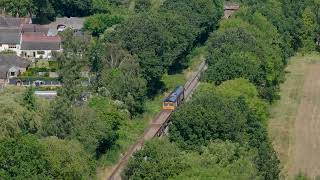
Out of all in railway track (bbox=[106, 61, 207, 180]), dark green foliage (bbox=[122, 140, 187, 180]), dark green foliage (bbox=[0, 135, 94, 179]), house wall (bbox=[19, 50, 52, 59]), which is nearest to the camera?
dark green foliage (bbox=[0, 135, 94, 179])

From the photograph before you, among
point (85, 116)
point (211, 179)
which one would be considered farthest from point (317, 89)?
point (211, 179)

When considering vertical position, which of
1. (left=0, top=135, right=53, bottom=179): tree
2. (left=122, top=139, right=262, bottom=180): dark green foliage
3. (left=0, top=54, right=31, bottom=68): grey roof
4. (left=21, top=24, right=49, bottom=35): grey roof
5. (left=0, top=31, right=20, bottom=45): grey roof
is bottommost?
(left=21, top=24, right=49, bottom=35): grey roof

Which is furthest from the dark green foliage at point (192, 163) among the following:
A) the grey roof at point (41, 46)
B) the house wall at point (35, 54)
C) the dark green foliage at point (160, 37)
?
the grey roof at point (41, 46)

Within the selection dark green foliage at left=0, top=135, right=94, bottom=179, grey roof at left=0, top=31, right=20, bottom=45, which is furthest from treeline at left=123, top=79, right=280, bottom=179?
grey roof at left=0, top=31, right=20, bottom=45

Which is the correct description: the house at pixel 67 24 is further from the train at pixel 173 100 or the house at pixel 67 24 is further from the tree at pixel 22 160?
the tree at pixel 22 160

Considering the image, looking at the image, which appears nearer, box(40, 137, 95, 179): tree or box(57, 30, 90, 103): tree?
box(40, 137, 95, 179): tree

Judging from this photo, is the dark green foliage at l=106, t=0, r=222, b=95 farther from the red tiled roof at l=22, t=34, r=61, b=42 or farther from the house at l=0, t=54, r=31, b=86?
the red tiled roof at l=22, t=34, r=61, b=42

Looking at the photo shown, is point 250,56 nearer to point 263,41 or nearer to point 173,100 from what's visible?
point 173,100

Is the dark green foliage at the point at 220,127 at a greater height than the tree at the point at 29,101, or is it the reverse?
the dark green foliage at the point at 220,127
